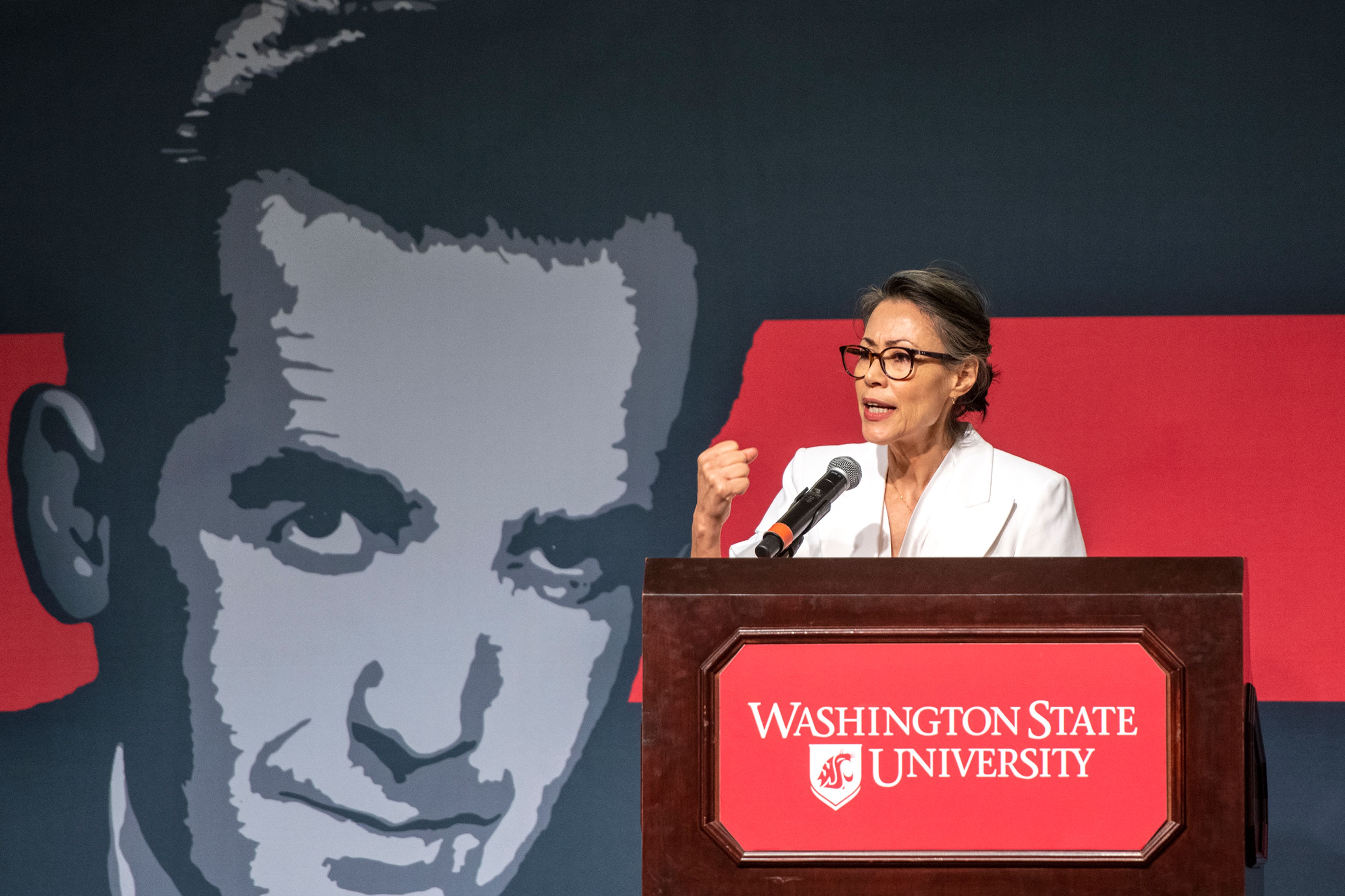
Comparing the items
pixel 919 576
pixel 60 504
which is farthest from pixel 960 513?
pixel 60 504

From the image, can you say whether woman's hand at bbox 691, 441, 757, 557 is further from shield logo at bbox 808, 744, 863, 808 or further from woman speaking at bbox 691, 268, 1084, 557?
shield logo at bbox 808, 744, 863, 808

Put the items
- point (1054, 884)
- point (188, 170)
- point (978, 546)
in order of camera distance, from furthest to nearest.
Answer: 1. point (188, 170)
2. point (978, 546)
3. point (1054, 884)

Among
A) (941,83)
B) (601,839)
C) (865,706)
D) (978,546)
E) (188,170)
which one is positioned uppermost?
(941,83)

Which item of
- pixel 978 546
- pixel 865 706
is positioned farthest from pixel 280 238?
pixel 865 706

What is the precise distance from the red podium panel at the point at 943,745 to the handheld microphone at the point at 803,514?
134mm

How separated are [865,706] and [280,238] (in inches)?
74.7

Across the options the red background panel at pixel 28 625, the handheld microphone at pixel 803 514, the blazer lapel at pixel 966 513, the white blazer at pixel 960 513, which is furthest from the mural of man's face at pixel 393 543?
the handheld microphone at pixel 803 514

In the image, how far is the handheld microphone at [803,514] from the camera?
4.13 feet

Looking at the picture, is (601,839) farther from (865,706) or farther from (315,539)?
(865,706)

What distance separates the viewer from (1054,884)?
3.69 ft

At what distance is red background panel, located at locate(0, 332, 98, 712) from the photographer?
8.26 ft

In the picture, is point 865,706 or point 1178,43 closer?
point 865,706

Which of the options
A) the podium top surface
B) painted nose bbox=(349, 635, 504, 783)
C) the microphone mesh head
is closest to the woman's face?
the microphone mesh head

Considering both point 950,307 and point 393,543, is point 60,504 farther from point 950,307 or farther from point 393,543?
point 950,307
